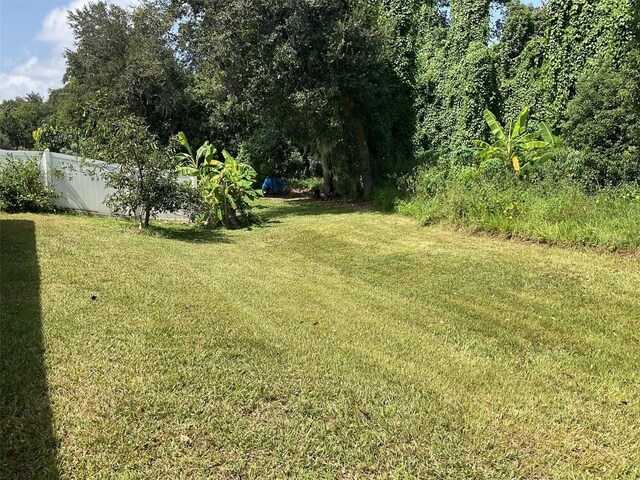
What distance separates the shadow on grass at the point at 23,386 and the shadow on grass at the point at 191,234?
164 inches

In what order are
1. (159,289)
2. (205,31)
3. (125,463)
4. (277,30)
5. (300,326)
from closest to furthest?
(125,463), (300,326), (159,289), (277,30), (205,31)

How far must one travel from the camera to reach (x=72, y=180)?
1118 centimetres

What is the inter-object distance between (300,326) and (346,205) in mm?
11870

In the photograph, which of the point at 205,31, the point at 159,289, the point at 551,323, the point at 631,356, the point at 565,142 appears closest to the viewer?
the point at 631,356

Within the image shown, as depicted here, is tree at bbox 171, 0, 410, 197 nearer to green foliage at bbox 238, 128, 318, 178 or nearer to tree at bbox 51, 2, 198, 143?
green foliage at bbox 238, 128, 318, 178

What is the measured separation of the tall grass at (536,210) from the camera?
7312mm

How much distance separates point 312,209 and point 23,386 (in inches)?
507

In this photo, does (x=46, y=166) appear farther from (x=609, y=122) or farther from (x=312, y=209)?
(x=609, y=122)

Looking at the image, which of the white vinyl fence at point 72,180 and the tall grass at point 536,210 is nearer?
the tall grass at point 536,210

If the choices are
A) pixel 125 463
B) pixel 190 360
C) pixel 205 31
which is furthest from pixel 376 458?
pixel 205 31

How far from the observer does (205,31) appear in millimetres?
15094

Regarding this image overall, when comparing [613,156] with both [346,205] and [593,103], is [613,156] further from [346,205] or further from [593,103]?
[346,205]

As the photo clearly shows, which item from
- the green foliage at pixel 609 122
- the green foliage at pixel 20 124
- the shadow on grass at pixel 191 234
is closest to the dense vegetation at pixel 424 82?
the green foliage at pixel 609 122

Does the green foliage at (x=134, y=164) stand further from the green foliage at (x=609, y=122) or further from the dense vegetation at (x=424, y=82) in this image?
the green foliage at (x=609, y=122)
